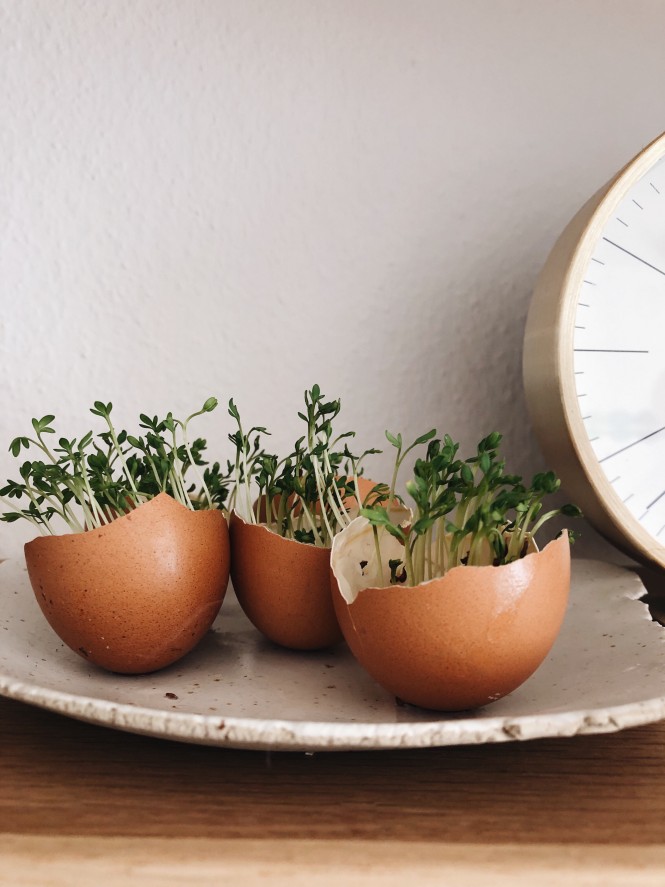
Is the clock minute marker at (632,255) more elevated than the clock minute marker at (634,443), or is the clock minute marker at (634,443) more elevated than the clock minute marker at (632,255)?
the clock minute marker at (632,255)

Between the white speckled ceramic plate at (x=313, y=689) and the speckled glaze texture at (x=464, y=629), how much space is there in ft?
0.07

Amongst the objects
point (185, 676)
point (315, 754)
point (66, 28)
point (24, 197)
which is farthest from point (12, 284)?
point (315, 754)

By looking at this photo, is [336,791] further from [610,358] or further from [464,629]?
[610,358]

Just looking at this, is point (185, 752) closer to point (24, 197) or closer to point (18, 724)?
point (18, 724)

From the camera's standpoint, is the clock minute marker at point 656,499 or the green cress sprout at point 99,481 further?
the clock minute marker at point 656,499

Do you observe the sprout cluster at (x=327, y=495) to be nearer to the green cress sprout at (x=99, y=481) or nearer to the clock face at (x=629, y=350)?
the green cress sprout at (x=99, y=481)

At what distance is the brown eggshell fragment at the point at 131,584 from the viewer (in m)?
0.48

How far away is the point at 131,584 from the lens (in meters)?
0.48

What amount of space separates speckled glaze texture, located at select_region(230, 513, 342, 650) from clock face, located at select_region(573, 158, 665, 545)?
0.93 ft

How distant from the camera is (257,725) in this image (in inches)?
14.4

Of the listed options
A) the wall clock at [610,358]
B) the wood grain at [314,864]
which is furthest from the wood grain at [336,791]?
the wall clock at [610,358]

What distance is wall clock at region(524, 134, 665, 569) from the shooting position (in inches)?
25.3

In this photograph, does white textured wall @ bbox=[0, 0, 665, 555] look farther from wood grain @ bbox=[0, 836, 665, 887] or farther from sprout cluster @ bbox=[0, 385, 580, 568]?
wood grain @ bbox=[0, 836, 665, 887]


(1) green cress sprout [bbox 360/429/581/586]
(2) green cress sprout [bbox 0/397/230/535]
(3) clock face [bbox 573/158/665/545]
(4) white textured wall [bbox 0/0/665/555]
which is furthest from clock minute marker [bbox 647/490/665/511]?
(2) green cress sprout [bbox 0/397/230/535]
